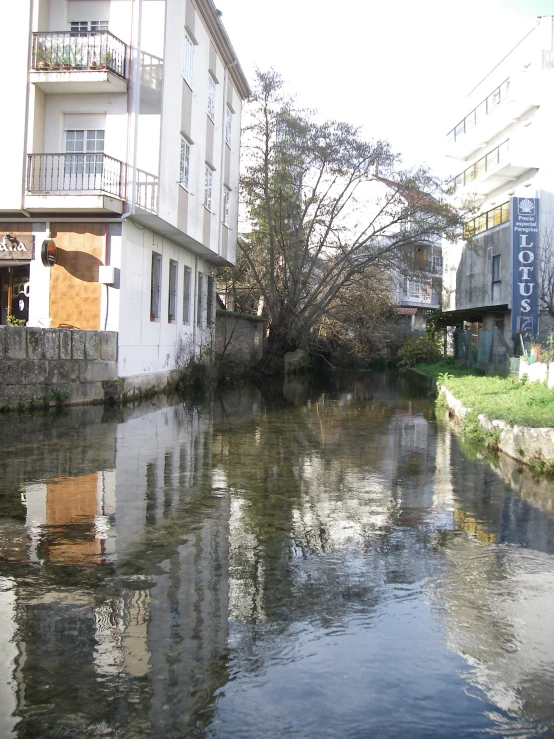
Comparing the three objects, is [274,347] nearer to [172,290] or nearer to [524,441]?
[172,290]

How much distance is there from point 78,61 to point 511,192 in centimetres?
2486

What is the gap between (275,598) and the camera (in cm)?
452

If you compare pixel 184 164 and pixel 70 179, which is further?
pixel 184 164

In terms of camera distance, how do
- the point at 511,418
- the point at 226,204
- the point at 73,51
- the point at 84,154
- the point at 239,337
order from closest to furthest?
the point at 511,418 → the point at 84,154 → the point at 73,51 → the point at 226,204 → the point at 239,337

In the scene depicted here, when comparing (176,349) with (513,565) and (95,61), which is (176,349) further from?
(513,565)

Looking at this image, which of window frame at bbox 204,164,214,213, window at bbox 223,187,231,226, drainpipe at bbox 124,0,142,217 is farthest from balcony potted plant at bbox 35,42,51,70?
window at bbox 223,187,231,226

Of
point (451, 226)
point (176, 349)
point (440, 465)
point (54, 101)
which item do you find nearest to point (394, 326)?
point (451, 226)

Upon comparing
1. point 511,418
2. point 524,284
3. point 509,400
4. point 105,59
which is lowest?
point 511,418

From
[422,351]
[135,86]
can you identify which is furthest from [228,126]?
[422,351]

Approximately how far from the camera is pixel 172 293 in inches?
865

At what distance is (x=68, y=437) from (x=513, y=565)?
25.3 feet

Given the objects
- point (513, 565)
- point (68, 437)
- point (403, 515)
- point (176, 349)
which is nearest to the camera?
point (513, 565)

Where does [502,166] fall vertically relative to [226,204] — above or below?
above

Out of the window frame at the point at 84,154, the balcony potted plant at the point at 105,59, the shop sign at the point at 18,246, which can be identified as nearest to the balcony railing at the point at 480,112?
the balcony potted plant at the point at 105,59
